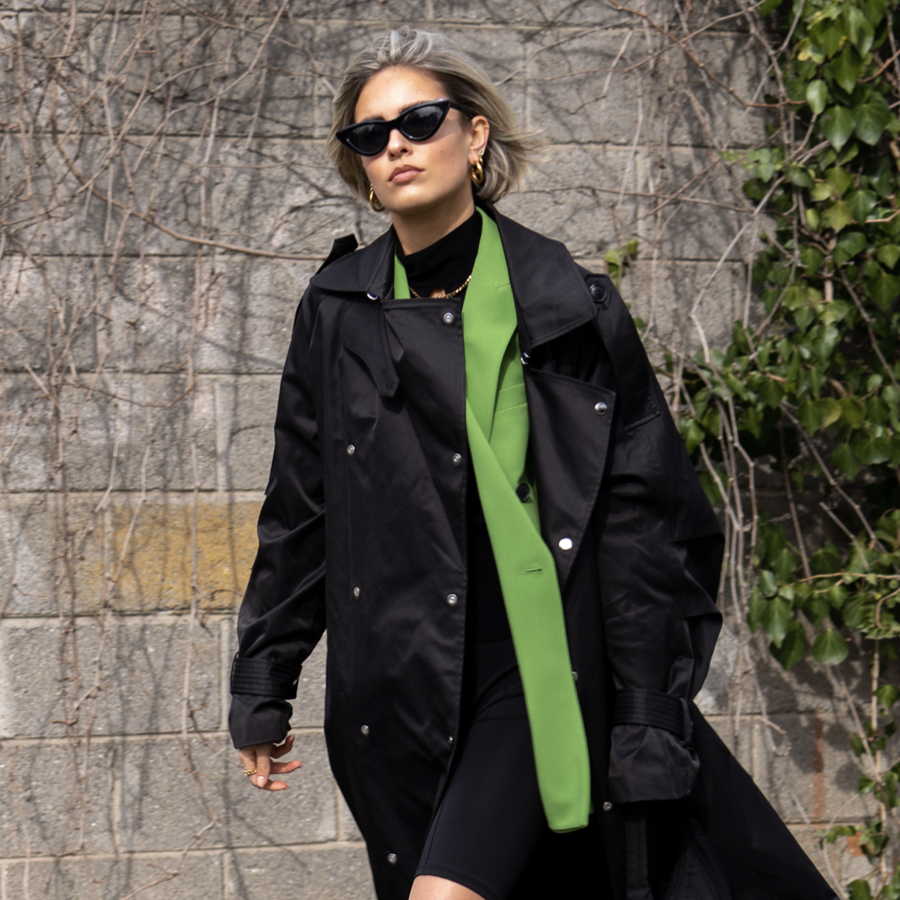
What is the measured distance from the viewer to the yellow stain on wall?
290 cm

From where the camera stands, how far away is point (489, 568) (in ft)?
5.70

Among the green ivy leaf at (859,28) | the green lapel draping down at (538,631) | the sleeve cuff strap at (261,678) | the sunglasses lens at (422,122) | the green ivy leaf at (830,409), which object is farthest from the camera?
the green ivy leaf at (830,409)

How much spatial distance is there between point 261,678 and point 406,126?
966mm

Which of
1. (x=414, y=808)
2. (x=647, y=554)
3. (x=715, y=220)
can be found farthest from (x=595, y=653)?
(x=715, y=220)

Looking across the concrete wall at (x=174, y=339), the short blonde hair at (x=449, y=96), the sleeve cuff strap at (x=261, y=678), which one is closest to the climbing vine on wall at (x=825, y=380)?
the concrete wall at (x=174, y=339)

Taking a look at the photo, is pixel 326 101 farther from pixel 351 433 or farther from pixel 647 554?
pixel 647 554

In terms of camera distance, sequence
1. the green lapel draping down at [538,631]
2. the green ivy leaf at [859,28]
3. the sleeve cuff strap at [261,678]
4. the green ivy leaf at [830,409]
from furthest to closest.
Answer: the green ivy leaf at [830,409] < the green ivy leaf at [859,28] < the sleeve cuff strap at [261,678] < the green lapel draping down at [538,631]

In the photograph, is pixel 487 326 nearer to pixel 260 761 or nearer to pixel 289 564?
pixel 289 564

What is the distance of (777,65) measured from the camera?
2988 mm

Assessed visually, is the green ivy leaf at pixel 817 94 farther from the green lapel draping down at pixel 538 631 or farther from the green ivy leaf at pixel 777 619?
the green lapel draping down at pixel 538 631

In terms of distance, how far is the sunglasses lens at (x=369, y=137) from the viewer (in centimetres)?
179

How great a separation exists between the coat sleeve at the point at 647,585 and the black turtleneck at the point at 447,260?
238mm

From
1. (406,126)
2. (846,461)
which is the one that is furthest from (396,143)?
(846,461)

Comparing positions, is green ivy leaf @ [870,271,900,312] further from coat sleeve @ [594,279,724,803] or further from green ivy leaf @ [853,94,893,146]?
coat sleeve @ [594,279,724,803]
